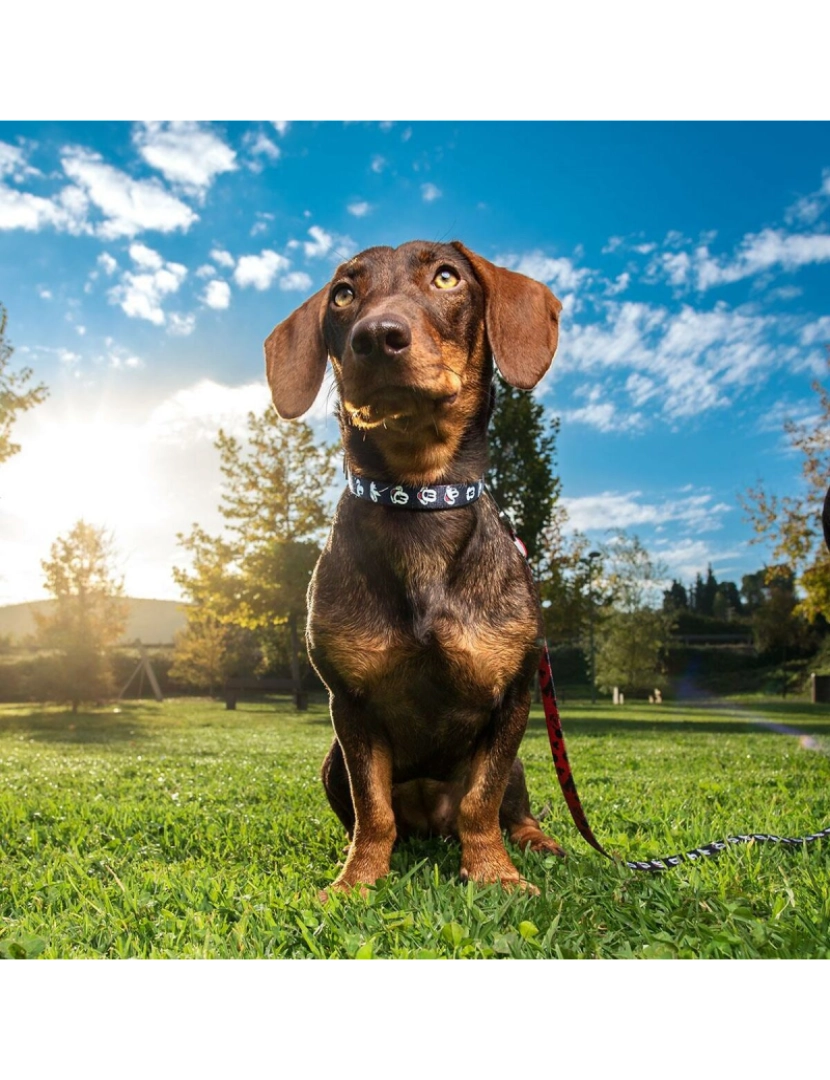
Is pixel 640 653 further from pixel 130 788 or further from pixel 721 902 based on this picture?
pixel 721 902

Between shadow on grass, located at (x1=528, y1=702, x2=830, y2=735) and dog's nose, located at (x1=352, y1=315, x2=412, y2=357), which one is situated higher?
dog's nose, located at (x1=352, y1=315, x2=412, y2=357)

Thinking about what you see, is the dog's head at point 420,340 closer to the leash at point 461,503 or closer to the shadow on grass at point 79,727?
the leash at point 461,503

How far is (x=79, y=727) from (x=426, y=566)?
49.1 feet

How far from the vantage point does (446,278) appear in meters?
3.22

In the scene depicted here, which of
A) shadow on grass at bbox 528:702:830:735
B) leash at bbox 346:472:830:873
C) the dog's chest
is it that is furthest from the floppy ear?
shadow on grass at bbox 528:702:830:735

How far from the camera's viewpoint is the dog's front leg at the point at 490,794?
10.1 ft

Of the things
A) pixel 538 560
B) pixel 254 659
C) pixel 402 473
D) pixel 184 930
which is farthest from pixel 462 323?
pixel 254 659

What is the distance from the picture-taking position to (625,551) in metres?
25.5

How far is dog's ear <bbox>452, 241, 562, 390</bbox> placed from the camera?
10.2 ft

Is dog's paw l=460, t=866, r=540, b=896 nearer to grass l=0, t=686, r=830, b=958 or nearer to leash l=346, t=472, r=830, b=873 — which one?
grass l=0, t=686, r=830, b=958

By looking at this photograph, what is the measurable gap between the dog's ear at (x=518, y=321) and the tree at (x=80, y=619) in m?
19.1

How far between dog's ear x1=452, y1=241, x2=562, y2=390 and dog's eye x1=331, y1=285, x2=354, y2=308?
0.50 metres

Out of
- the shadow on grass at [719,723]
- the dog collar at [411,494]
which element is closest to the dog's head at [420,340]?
the dog collar at [411,494]

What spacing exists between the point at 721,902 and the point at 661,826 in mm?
1650
